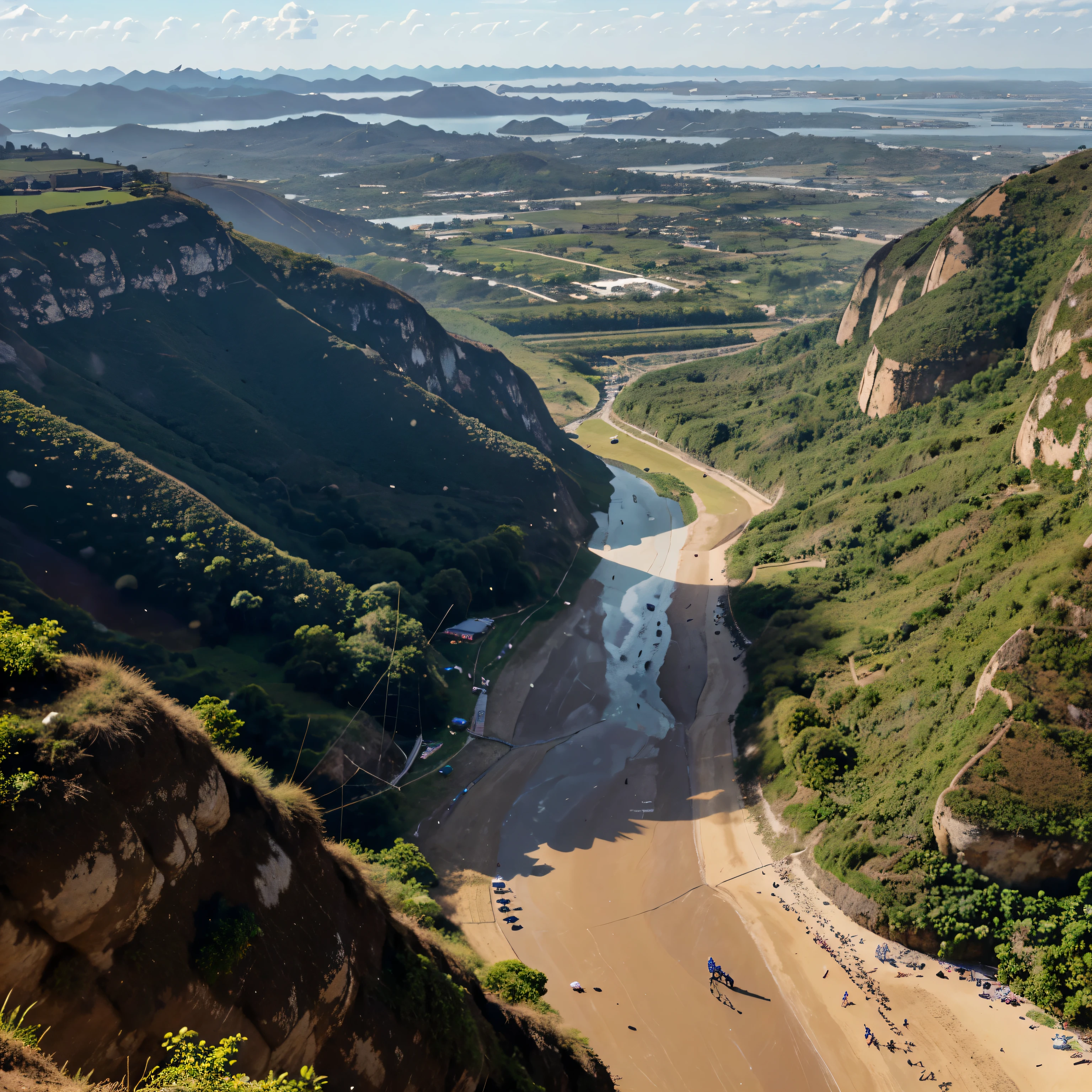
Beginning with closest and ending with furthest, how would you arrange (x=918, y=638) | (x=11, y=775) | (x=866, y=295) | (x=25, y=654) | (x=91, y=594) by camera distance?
(x=11, y=775) → (x=25, y=654) → (x=91, y=594) → (x=918, y=638) → (x=866, y=295)

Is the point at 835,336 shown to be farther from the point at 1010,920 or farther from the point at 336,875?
the point at 336,875

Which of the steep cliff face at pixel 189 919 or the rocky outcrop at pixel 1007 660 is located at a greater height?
the steep cliff face at pixel 189 919

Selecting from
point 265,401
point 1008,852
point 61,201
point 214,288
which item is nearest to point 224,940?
point 1008,852

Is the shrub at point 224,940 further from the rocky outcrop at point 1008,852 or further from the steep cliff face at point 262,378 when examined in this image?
the steep cliff face at point 262,378

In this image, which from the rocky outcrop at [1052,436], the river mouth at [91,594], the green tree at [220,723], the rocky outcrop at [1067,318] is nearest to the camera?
the green tree at [220,723]

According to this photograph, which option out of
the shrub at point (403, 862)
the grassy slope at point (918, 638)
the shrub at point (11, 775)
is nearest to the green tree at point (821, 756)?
the grassy slope at point (918, 638)

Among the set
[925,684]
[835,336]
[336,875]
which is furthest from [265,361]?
[835,336]

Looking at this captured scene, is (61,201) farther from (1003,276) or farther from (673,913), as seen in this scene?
(1003,276)
